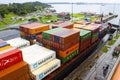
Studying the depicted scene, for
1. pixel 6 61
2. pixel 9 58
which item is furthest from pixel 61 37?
pixel 6 61

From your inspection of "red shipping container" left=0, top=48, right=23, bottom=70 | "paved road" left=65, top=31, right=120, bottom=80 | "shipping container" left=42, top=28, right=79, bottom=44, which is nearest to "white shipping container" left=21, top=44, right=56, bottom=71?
"shipping container" left=42, top=28, right=79, bottom=44

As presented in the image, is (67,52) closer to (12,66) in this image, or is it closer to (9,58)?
(12,66)

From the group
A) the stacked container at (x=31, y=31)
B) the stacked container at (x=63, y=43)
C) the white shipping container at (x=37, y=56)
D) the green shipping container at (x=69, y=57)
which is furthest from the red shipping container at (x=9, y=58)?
the stacked container at (x=31, y=31)

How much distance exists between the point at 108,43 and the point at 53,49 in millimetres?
24445

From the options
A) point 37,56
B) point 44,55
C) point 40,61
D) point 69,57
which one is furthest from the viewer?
point 69,57

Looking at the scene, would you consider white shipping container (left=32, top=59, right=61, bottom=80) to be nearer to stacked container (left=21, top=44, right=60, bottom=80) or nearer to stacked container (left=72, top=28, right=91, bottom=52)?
stacked container (left=21, top=44, right=60, bottom=80)

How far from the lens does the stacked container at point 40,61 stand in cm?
2116

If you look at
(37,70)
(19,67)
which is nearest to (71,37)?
(37,70)

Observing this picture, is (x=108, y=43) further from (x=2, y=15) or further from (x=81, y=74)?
(x=2, y=15)

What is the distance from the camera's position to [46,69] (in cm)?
2206

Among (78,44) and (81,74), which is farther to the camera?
(78,44)

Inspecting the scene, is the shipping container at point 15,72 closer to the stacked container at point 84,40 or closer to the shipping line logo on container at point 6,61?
the shipping line logo on container at point 6,61

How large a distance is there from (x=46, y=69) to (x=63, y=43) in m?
5.70

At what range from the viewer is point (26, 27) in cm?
3303
